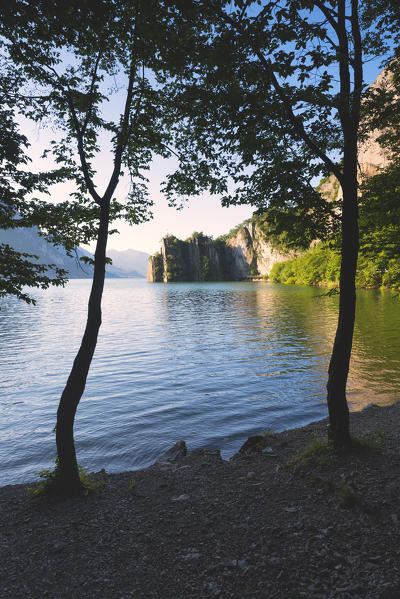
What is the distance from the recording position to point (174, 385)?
17453 millimetres

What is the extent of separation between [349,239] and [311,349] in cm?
1780

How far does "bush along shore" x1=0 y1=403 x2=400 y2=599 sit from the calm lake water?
9.67ft

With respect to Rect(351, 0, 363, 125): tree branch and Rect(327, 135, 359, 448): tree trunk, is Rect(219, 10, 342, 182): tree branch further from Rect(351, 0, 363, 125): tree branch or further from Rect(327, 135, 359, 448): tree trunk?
Rect(351, 0, 363, 125): tree branch

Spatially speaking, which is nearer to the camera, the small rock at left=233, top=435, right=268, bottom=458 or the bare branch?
the bare branch

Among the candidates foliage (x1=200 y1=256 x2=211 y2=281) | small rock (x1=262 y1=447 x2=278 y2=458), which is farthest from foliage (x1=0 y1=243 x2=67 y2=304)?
foliage (x1=200 y1=256 x2=211 y2=281)

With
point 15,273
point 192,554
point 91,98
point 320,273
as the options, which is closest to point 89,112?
point 91,98

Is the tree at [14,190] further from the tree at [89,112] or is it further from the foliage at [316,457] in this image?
the foliage at [316,457]

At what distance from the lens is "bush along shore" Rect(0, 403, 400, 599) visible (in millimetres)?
4574

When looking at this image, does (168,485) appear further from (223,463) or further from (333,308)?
(333,308)

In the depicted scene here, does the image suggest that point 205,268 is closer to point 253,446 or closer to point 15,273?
point 253,446

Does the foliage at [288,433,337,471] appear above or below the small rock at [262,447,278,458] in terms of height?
above

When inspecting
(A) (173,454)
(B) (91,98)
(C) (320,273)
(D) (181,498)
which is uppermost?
(B) (91,98)

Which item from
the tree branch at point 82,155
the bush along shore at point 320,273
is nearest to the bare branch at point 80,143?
the tree branch at point 82,155

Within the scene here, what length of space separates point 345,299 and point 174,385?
39.4 ft
